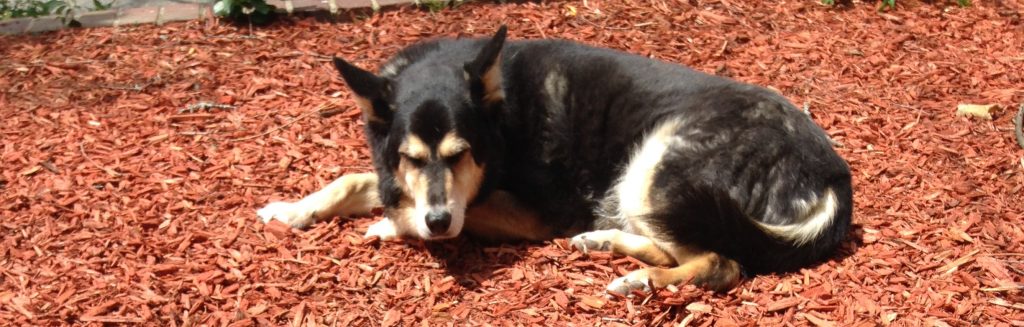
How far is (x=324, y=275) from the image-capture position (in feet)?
15.1

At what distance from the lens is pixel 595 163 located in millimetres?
5176

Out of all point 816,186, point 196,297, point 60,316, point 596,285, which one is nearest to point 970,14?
point 816,186

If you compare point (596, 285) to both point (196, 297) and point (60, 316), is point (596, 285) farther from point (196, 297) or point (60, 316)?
point (60, 316)

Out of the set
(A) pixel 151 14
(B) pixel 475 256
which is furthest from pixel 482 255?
(A) pixel 151 14

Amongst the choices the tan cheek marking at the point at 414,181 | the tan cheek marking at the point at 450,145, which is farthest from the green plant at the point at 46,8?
the tan cheek marking at the point at 450,145

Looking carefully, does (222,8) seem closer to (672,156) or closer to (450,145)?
(450,145)

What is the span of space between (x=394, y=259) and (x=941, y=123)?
3.45 metres

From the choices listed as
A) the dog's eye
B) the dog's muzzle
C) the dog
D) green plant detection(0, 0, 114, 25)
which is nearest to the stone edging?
green plant detection(0, 0, 114, 25)

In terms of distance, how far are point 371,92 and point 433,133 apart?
379 millimetres

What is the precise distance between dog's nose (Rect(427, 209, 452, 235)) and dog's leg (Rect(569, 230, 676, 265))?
715 mm

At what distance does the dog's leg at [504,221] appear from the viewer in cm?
502

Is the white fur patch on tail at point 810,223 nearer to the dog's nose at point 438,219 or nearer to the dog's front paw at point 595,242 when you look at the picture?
the dog's front paw at point 595,242

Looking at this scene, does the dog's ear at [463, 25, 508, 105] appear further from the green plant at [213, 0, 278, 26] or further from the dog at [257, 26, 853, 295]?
the green plant at [213, 0, 278, 26]

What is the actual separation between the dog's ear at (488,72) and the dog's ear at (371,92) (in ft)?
1.32
